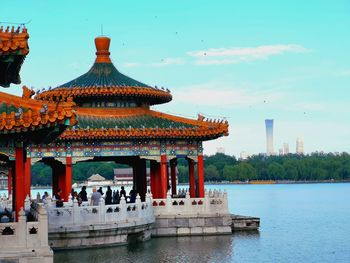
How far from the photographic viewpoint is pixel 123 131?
33.6 m

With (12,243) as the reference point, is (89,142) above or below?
above

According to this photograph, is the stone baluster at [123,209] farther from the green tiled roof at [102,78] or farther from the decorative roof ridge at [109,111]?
the green tiled roof at [102,78]

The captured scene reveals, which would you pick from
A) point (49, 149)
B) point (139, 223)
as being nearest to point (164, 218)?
point (139, 223)

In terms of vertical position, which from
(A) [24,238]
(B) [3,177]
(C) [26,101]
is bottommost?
(A) [24,238]

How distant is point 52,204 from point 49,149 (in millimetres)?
6260

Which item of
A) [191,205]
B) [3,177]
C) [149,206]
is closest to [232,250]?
[149,206]

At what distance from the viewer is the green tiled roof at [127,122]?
3444 cm

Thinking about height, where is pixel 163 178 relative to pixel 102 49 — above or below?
below

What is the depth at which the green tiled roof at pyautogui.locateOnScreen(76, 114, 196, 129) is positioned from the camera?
34.4 meters

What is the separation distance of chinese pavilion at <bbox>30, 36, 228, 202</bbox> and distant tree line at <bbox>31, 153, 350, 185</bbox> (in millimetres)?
115759

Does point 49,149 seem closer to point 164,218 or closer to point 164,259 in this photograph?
point 164,218

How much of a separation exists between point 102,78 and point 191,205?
8.09 metres

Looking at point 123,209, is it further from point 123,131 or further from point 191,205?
point 123,131

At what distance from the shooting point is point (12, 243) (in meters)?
18.1
